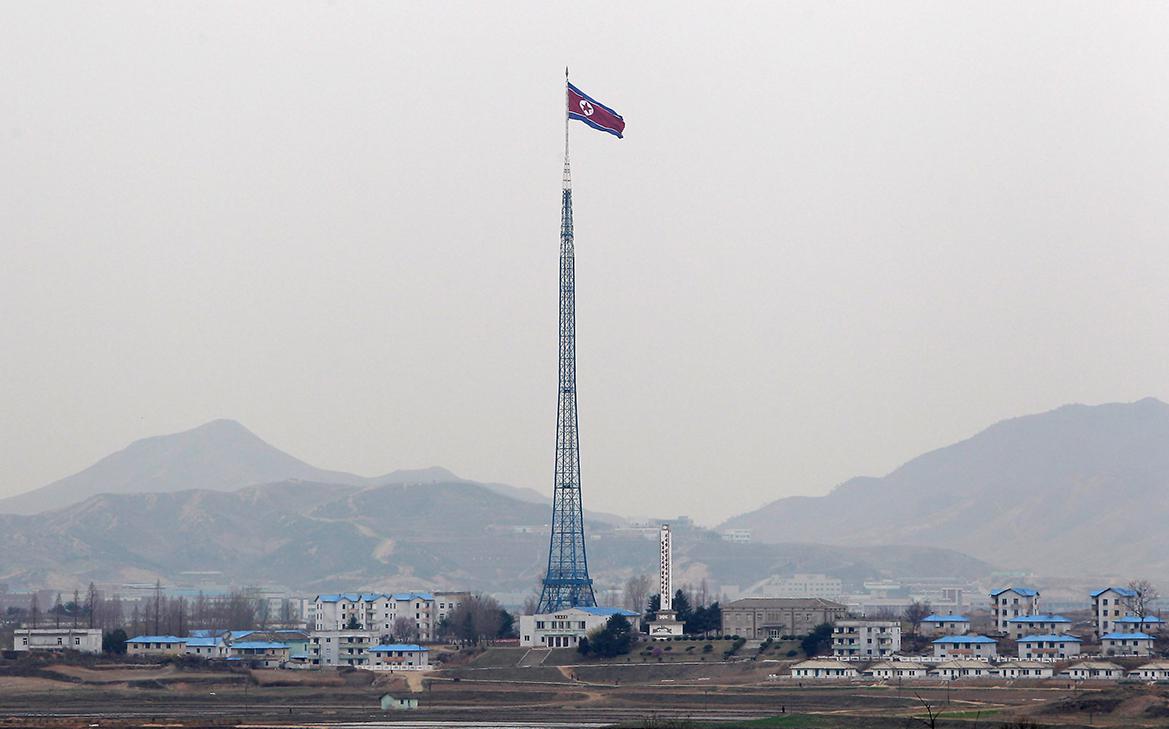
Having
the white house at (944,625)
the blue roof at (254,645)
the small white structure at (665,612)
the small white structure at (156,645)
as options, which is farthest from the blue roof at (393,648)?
the white house at (944,625)

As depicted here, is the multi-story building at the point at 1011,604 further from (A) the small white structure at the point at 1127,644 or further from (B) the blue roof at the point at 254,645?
(B) the blue roof at the point at 254,645

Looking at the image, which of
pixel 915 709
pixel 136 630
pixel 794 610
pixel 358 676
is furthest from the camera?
pixel 136 630

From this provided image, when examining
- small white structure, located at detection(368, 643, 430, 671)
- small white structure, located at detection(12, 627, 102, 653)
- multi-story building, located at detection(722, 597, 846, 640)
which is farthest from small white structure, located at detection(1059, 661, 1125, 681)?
small white structure, located at detection(12, 627, 102, 653)

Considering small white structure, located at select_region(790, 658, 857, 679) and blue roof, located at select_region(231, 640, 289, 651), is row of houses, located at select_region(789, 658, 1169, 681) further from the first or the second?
blue roof, located at select_region(231, 640, 289, 651)

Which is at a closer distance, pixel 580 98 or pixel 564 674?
pixel 564 674

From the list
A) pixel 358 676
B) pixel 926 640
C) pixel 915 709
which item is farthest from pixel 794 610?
pixel 915 709

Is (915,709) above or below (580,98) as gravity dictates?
below

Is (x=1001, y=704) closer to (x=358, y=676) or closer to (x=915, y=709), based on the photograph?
(x=915, y=709)

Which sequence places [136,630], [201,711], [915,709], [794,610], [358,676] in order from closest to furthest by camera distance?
[915,709] → [201,711] → [358,676] → [794,610] → [136,630]
